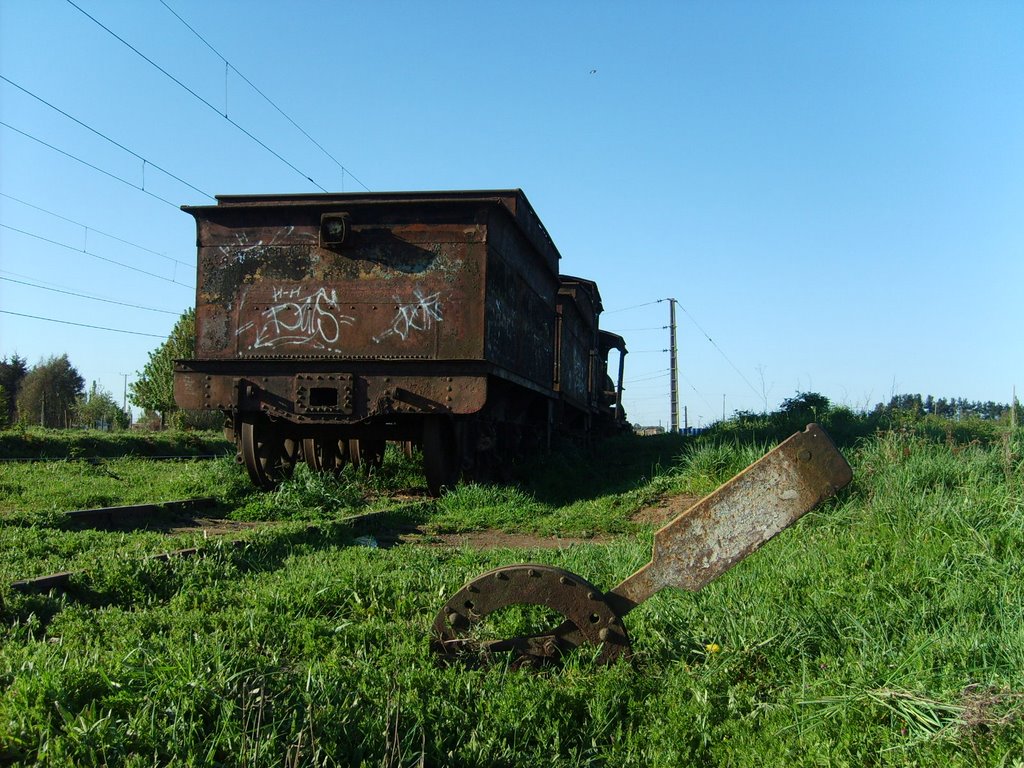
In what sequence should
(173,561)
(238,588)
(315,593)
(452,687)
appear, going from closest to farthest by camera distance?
1. (452,687)
2. (315,593)
3. (238,588)
4. (173,561)

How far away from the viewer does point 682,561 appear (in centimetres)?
312

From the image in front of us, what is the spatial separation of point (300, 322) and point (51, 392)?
218ft

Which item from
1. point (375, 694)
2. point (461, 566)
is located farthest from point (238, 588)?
point (375, 694)

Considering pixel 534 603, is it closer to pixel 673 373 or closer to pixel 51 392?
pixel 673 373

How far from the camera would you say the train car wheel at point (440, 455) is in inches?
399

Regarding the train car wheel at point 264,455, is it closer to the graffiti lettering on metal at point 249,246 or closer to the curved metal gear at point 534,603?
the graffiti lettering on metal at point 249,246

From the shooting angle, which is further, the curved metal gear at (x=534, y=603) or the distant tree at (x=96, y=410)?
the distant tree at (x=96, y=410)

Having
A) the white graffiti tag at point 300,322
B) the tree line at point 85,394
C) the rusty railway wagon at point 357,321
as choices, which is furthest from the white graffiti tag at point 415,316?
the tree line at point 85,394

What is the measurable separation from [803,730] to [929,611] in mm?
1150

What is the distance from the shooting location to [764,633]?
3529mm

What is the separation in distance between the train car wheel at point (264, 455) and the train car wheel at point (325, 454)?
0.29 meters

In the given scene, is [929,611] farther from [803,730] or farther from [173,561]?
[173,561]

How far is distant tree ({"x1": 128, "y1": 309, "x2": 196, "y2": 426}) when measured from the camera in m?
48.8

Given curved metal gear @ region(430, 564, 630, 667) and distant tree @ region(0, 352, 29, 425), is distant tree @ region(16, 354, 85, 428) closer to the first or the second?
distant tree @ region(0, 352, 29, 425)
